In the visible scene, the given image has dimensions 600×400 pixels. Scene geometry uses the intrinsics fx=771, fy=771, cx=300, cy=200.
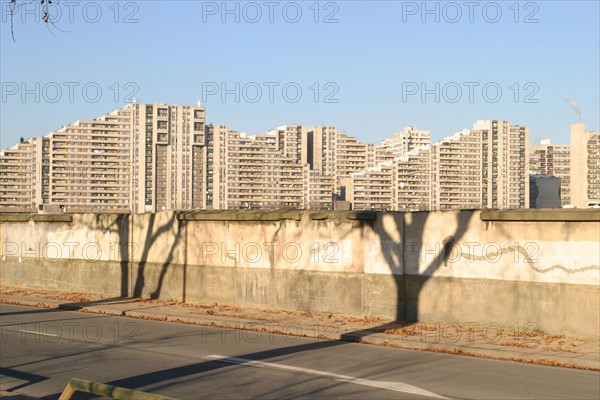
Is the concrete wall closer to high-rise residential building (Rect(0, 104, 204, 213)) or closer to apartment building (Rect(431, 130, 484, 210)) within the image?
apartment building (Rect(431, 130, 484, 210))

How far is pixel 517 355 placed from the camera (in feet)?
41.7

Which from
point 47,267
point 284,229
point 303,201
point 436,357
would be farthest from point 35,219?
point 303,201

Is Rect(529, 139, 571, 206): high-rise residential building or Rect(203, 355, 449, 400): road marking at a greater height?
Rect(529, 139, 571, 206): high-rise residential building

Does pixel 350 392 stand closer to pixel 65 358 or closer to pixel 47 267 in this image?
pixel 65 358

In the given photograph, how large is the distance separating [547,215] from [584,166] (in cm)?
5193

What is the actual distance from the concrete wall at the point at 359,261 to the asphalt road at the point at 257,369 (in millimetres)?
2470

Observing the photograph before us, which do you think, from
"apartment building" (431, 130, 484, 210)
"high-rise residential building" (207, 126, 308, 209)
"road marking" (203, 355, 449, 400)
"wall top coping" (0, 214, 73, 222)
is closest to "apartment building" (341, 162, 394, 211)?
"apartment building" (431, 130, 484, 210)

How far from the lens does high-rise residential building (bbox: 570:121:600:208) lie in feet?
199

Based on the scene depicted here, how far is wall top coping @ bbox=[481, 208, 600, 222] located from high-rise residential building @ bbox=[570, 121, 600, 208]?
45.6m

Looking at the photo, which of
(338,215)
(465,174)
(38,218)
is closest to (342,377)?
(338,215)

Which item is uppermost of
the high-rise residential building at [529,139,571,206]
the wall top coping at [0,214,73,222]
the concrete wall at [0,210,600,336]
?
the high-rise residential building at [529,139,571,206]

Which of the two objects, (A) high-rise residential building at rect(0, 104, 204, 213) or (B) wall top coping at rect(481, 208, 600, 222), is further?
(A) high-rise residential building at rect(0, 104, 204, 213)

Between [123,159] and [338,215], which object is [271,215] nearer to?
[338,215]

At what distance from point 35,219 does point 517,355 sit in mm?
19061
